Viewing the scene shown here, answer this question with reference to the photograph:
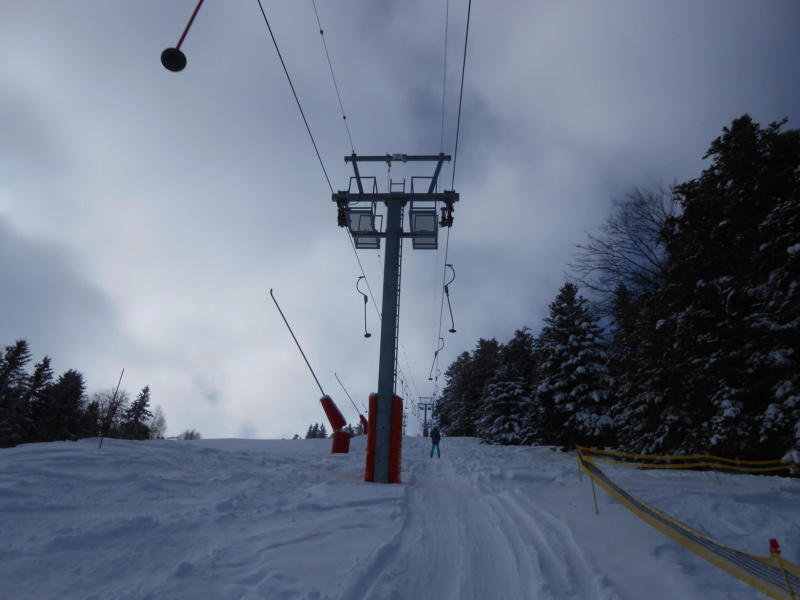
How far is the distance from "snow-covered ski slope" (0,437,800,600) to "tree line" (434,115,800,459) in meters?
4.85

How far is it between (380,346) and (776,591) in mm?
8390

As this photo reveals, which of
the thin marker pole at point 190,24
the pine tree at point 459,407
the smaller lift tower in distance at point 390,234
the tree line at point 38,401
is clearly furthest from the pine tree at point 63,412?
the thin marker pole at point 190,24

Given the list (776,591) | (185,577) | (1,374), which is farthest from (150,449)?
(1,374)

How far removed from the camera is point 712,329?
46.4 ft

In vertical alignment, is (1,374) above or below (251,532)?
above

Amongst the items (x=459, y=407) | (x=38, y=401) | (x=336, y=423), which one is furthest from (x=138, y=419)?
(x=336, y=423)

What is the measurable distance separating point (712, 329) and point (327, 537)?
48.8 feet

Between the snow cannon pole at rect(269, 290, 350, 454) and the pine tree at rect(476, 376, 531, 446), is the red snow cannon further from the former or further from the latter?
the pine tree at rect(476, 376, 531, 446)

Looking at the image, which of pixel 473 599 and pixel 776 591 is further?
pixel 473 599

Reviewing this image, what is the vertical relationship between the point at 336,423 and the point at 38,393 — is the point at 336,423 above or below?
below

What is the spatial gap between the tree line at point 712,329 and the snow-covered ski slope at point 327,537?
4846mm

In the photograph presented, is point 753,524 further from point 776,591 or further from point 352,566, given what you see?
point 352,566

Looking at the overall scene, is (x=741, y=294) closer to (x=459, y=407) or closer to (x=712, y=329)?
(x=712, y=329)

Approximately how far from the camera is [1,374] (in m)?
39.7
